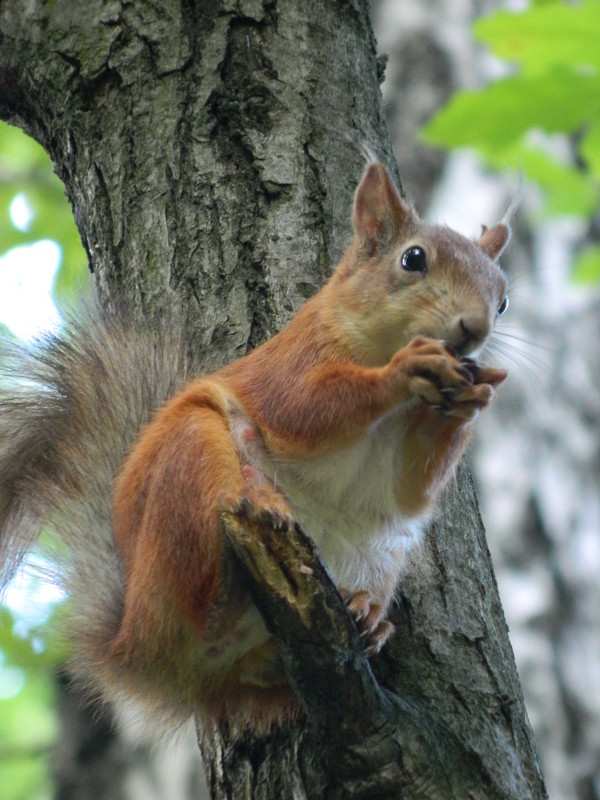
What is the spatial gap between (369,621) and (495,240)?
95 cm

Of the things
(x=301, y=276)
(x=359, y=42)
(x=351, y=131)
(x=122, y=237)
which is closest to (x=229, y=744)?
(x=301, y=276)

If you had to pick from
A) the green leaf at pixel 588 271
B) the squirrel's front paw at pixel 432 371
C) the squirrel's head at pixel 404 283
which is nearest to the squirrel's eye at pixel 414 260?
the squirrel's head at pixel 404 283

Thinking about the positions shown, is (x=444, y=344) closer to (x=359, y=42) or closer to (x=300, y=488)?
→ (x=300, y=488)

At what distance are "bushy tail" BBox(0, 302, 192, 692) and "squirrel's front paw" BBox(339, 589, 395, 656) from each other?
52 centimetres

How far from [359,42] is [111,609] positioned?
157cm

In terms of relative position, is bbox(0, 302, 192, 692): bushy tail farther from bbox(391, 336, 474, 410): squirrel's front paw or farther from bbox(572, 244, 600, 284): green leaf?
bbox(572, 244, 600, 284): green leaf

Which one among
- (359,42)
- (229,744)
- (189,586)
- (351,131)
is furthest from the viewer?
(359,42)

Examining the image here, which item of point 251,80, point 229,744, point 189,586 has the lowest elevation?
point 229,744

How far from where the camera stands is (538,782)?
1831 millimetres

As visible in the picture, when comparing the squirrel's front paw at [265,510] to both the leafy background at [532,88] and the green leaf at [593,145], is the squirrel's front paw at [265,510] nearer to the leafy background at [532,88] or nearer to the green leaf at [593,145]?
the leafy background at [532,88]

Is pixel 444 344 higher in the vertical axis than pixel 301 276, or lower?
lower

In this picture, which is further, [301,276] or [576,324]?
[576,324]

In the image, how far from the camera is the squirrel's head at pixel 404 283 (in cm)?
191

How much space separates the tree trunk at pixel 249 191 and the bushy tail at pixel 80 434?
0.10m
